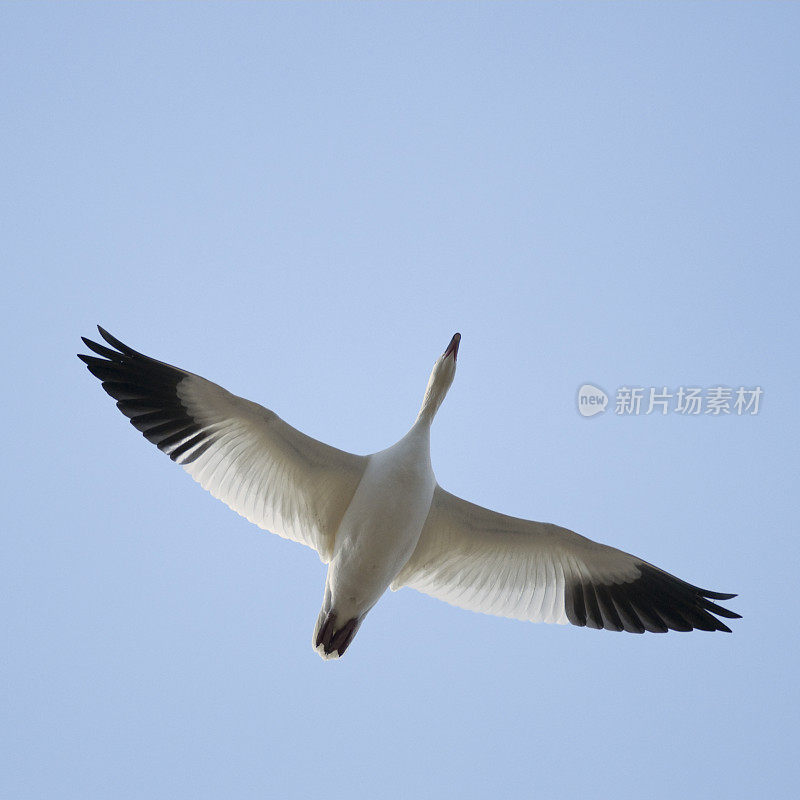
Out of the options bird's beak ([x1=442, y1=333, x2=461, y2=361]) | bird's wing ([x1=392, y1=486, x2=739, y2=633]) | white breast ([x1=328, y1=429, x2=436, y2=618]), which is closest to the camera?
white breast ([x1=328, y1=429, x2=436, y2=618])

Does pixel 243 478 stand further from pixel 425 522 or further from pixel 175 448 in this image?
pixel 425 522

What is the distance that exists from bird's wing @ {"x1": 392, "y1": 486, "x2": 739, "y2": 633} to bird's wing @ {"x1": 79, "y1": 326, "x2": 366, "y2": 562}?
0.96 meters

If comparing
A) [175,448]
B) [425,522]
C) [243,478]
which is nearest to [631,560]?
A: [425,522]

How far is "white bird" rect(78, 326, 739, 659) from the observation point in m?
9.26

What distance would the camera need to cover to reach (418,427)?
9.88 metres

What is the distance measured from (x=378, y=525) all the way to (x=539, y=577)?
6.17 feet

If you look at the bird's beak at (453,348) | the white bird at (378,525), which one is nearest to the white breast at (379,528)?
the white bird at (378,525)

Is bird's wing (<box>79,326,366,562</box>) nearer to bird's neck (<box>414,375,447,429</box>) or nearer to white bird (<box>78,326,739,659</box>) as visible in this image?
white bird (<box>78,326,739,659</box>)

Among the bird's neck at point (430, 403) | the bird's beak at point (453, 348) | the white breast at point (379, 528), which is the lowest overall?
the white breast at point (379, 528)

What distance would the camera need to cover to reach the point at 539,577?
1001cm

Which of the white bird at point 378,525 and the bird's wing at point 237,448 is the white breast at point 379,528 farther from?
the bird's wing at point 237,448

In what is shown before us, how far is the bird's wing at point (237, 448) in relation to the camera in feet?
30.6

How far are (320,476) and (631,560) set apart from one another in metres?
3.05

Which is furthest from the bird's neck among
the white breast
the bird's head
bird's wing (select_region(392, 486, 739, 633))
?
bird's wing (select_region(392, 486, 739, 633))
